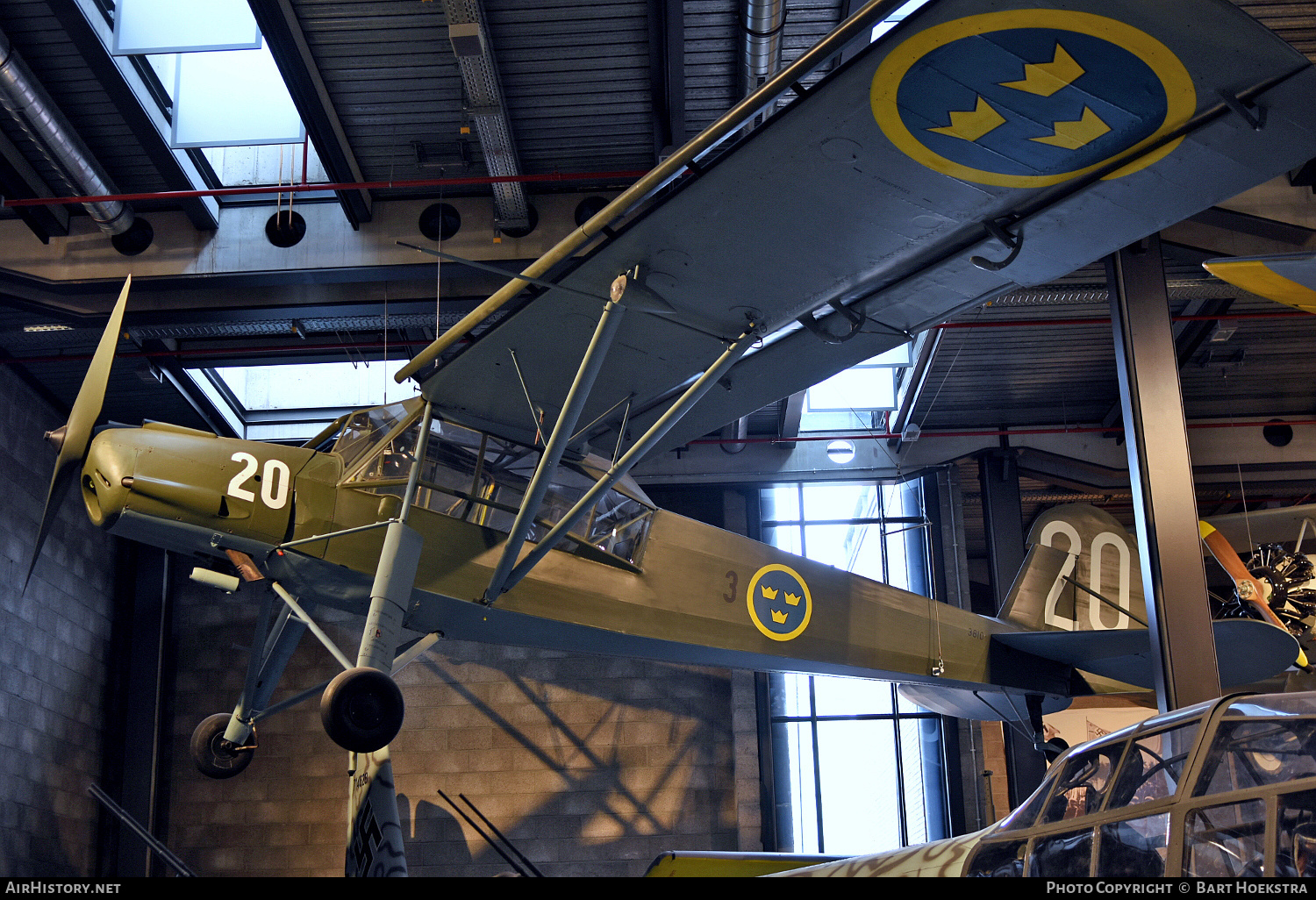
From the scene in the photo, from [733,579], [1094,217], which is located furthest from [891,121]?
[733,579]

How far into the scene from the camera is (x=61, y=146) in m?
8.90

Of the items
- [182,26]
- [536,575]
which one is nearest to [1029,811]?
[536,575]

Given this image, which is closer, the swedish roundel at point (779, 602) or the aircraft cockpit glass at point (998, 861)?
the aircraft cockpit glass at point (998, 861)

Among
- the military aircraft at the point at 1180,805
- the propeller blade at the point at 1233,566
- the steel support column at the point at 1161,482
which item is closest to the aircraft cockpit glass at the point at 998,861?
the military aircraft at the point at 1180,805

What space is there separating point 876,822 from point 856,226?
1071 cm

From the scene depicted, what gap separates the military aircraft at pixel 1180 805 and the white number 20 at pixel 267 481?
423cm

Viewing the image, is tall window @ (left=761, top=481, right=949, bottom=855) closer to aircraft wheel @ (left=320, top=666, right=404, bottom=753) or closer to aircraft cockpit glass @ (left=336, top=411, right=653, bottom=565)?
aircraft cockpit glass @ (left=336, top=411, right=653, bottom=565)

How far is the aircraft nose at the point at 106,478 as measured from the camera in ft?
19.4

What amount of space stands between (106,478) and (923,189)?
4.63 m

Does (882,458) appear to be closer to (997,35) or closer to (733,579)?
(733,579)

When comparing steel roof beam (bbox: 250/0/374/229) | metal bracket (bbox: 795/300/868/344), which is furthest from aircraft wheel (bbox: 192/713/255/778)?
metal bracket (bbox: 795/300/868/344)

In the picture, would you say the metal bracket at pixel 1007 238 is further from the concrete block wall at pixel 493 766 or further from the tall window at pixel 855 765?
the concrete block wall at pixel 493 766

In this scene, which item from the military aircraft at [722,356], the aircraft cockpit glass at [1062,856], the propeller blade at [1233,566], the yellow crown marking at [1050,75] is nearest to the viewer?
the aircraft cockpit glass at [1062,856]
